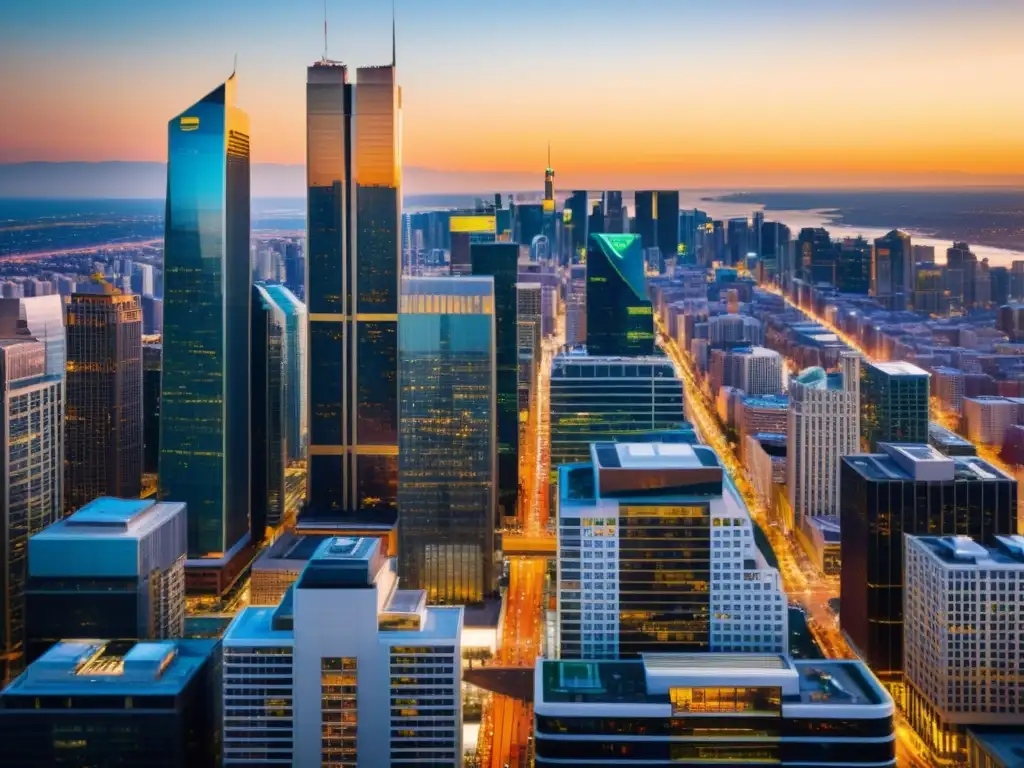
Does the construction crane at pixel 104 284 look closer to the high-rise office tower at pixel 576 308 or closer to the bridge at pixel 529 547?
the bridge at pixel 529 547

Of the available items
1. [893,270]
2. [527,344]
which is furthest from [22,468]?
[893,270]

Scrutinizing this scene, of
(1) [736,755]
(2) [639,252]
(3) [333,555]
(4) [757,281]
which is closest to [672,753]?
(1) [736,755]

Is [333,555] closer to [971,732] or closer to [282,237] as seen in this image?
[971,732]

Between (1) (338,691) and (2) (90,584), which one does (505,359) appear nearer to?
(2) (90,584)

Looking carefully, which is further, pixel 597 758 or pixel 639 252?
pixel 639 252

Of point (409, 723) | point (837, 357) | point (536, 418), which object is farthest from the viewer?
point (536, 418)

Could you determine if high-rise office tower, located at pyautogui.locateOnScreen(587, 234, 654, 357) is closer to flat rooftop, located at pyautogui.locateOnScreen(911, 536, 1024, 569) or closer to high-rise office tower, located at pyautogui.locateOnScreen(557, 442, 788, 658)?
flat rooftop, located at pyautogui.locateOnScreen(911, 536, 1024, 569)

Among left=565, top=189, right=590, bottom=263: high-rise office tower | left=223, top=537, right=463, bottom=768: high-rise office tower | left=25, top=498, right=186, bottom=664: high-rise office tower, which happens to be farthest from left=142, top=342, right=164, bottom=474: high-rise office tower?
left=565, top=189, right=590, bottom=263: high-rise office tower
